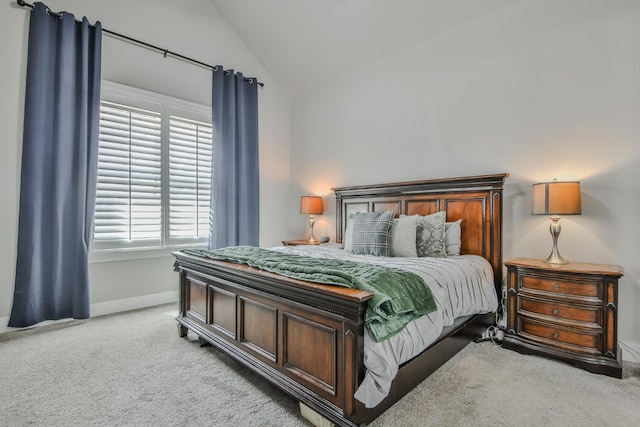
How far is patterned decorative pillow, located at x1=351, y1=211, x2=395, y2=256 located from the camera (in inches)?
114

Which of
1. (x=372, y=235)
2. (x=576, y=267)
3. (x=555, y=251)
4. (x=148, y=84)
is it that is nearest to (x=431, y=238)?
(x=372, y=235)

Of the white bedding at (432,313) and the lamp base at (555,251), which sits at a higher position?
the lamp base at (555,251)

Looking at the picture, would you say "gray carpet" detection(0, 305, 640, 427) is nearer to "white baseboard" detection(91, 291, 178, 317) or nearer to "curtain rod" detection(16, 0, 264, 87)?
"white baseboard" detection(91, 291, 178, 317)

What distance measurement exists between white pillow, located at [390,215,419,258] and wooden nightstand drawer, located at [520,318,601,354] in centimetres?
98

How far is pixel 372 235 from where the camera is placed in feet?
9.71

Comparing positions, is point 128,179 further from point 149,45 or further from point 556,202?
point 556,202

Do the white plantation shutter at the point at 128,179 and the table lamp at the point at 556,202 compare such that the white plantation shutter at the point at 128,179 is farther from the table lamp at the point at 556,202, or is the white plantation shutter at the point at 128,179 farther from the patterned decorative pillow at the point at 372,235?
the table lamp at the point at 556,202

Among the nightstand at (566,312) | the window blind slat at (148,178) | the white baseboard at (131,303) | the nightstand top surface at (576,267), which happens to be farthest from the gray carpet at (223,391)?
the window blind slat at (148,178)

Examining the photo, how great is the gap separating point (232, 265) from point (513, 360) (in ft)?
7.04

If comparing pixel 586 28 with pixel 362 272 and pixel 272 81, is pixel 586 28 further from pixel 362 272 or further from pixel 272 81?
pixel 272 81

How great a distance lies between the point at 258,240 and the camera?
15.0 ft

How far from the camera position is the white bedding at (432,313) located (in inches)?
55.6

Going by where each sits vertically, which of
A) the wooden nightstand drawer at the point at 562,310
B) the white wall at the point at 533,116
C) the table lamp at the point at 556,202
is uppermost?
the white wall at the point at 533,116

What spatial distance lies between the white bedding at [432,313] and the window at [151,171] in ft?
6.11
